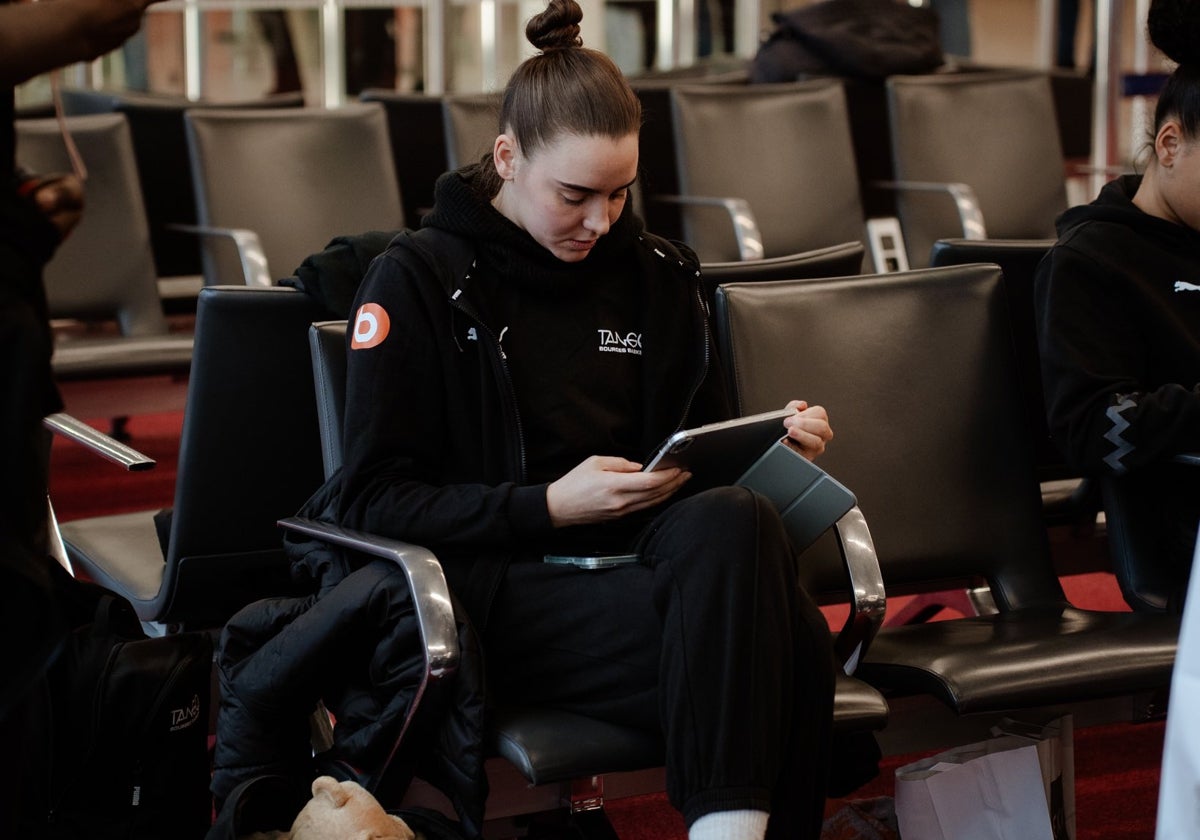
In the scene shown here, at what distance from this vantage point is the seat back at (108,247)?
3.54 m

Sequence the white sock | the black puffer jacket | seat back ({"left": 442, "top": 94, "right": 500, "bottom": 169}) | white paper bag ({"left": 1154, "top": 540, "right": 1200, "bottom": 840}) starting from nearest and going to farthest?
white paper bag ({"left": 1154, "top": 540, "right": 1200, "bottom": 840}) < the white sock < the black puffer jacket < seat back ({"left": 442, "top": 94, "right": 500, "bottom": 169})

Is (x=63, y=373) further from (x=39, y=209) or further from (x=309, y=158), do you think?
(x=39, y=209)

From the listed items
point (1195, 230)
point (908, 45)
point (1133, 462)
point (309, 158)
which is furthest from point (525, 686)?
point (908, 45)

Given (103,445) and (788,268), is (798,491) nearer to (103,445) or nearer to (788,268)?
(788,268)

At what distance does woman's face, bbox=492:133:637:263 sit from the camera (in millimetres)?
1794

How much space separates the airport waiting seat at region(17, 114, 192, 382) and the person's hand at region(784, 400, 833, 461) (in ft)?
6.49

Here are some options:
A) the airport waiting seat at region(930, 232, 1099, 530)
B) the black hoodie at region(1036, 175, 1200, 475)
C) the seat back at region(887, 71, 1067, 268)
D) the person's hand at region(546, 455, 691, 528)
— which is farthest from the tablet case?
the seat back at region(887, 71, 1067, 268)

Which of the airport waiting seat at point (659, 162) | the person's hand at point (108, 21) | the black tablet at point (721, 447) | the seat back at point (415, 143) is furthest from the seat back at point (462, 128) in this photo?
the person's hand at point (108, 21)

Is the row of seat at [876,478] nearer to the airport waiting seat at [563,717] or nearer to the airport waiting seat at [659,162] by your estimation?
the airport waiting seat at [563,717]

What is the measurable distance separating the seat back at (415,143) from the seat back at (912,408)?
2167mm

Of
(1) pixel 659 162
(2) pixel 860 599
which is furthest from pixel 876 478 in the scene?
(1) pixel 659 162

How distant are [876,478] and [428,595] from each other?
793 mm

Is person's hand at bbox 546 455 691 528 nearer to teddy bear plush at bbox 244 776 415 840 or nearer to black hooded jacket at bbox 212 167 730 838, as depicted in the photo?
black hooded jacket at bbox 212 167 730 838

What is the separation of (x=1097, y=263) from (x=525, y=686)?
41.8 inches
